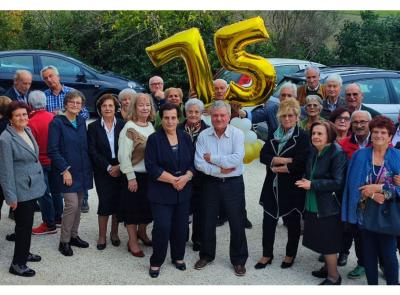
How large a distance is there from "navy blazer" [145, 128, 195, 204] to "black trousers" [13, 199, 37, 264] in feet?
3.48

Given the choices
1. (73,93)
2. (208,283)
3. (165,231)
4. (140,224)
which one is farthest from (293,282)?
(73,93)

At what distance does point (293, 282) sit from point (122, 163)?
74.2 inches

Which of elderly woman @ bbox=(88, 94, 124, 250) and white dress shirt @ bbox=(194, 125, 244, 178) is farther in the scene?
elderly woman @ bbox=(88, 94, 124, 250)

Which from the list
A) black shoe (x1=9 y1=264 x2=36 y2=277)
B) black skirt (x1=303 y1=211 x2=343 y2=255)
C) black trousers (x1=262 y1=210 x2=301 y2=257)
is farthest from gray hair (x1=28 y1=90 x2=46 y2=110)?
black skirt (x1=303 y1=211 x2=343 y2=255)

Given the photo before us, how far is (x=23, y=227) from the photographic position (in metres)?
4.48

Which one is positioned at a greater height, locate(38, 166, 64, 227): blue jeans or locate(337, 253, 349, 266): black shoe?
locate(38, 166, 64, 227): blue jeans

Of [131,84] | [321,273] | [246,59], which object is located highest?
[246,59]

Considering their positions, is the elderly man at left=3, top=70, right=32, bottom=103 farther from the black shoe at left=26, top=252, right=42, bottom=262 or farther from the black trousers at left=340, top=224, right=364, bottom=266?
the black trousers at left=340, top=224, right=364, bottom=266

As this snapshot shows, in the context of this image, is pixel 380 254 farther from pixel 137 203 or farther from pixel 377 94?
pixel 377 94

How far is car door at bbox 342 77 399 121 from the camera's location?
8289 mm

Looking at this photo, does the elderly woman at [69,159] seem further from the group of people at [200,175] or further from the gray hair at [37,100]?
the gray hair at [37,100]

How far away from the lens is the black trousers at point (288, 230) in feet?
15.4

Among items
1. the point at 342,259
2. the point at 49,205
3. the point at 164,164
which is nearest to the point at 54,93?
the point at 49,205

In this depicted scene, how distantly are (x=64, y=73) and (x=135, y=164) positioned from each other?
7246 mm
